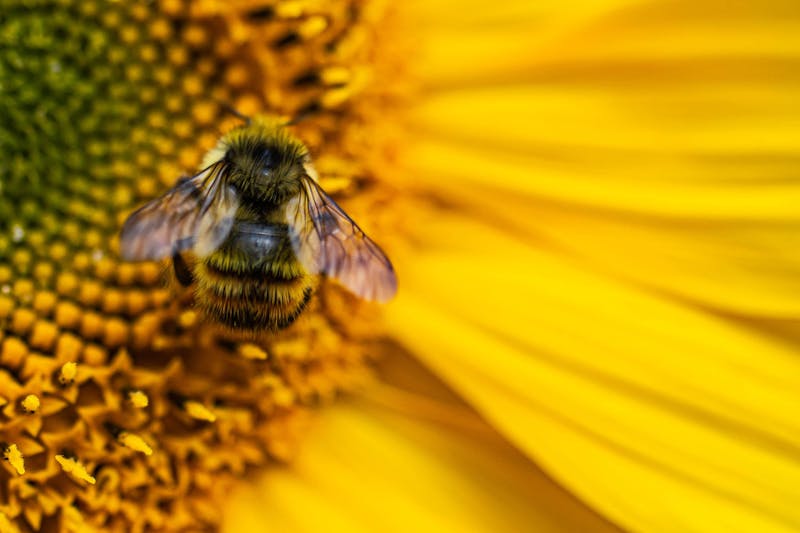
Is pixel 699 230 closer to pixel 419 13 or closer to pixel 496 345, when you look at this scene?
pixel 496 345

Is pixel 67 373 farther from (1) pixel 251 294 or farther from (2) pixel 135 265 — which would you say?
(1) pixel 251 294

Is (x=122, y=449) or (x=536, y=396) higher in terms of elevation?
(x=536, y=396)

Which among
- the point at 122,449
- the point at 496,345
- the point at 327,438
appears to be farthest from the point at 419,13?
the point at 122,449

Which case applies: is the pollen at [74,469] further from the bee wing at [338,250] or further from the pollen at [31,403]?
the bee wing at [338,250]

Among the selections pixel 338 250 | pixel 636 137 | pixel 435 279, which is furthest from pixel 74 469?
pixel 636 137

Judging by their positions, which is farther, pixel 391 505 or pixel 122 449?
pixel 391 505

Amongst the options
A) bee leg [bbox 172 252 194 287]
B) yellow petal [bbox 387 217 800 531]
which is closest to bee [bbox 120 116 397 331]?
bee leg [bbox 172 252 194 287]
